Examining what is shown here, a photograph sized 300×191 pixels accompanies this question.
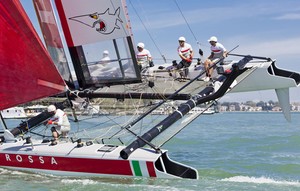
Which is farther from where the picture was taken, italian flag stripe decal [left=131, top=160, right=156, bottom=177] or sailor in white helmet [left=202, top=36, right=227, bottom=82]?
sailor in white helmet [left=202, top=36, right=227, bottom=82]

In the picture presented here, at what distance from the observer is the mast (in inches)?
372

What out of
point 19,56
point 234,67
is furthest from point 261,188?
point 19,56

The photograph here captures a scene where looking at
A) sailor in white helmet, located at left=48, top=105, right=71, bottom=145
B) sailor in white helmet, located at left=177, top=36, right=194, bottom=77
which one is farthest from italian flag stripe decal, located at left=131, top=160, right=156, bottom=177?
sailor in white helmet, located at left=177, top=36, right=194, bottom=77

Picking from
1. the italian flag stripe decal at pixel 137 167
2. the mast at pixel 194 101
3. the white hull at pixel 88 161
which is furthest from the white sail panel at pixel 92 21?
the italian flag stripe decal at pixel 137 167

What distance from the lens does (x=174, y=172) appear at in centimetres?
939

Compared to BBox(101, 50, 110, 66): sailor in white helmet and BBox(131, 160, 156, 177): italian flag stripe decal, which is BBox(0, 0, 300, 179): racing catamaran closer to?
BBox(131, 160, 156, 177): italian flag stripe decal

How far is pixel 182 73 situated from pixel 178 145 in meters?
4.98

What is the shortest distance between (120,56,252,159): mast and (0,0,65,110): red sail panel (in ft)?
7.06

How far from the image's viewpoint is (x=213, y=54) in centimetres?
1187

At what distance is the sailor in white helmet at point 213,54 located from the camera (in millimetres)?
11602

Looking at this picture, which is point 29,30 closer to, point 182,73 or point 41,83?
point 41,83

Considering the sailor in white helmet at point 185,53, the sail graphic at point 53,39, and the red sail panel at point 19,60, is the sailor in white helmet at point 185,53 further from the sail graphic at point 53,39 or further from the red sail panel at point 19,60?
the red sail panel at point 19,60

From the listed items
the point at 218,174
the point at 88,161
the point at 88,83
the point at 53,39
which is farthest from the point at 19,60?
the point at 218,174

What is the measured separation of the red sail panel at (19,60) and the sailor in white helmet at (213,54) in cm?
427
